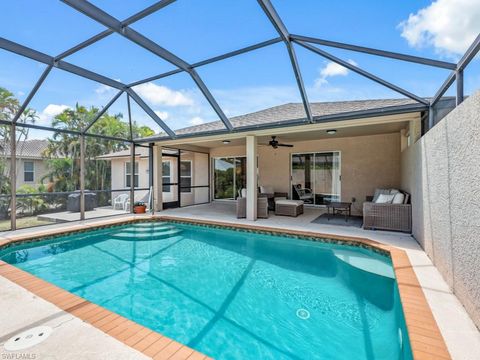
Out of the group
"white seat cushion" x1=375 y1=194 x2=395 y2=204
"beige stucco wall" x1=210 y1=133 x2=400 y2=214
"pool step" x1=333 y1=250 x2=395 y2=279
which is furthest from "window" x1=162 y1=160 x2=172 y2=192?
"white seat cushion" x1=375 y1=194 x2=395 y2=204

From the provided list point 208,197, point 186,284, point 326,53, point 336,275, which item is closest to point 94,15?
point 326,53

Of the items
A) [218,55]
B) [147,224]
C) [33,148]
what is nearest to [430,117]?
[218,55]

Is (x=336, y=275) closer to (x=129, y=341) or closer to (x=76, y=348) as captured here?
(x=129, y=341)

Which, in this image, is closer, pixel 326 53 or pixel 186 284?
pixel 186 284

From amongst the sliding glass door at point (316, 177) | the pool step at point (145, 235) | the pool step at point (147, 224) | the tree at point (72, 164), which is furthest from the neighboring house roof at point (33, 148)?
the sliding glass door at point (316, 177)

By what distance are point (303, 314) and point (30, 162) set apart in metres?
10.5

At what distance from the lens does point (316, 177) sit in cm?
1077

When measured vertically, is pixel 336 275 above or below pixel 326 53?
below

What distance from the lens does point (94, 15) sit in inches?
170

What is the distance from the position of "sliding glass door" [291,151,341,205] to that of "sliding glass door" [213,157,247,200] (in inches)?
109

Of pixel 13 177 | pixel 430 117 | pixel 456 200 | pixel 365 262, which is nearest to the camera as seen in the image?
pixel 456 200

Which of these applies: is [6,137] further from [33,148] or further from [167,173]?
[167,173]

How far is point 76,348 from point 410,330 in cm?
312

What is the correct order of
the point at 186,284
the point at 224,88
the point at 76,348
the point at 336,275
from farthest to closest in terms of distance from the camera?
the point at 224,88 → the point at 336,275 → the point at 186,284 → the point at 76,348
